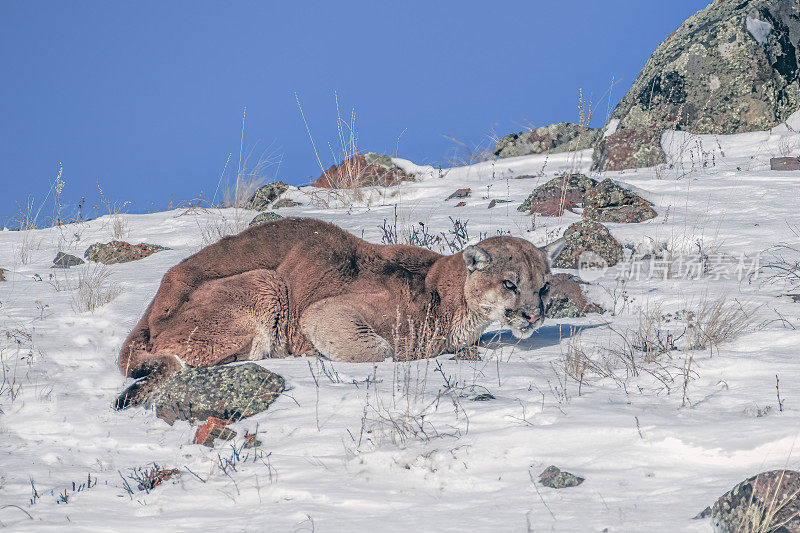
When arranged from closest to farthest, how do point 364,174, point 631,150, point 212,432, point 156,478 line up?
1. point 156,478
2. point 212,432
3. point 631,150
4. point 364,174

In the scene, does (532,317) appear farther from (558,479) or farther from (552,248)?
(558,479)

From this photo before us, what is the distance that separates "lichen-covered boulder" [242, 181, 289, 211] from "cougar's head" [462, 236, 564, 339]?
881 centimetres

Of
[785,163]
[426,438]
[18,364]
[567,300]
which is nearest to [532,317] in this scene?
[567,300]

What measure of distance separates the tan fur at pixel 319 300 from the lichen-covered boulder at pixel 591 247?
10.0 feet

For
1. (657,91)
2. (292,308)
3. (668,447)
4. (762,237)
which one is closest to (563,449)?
(668,447)

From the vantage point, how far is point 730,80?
57.7 ft

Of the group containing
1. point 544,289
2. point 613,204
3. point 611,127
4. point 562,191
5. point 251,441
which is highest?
point 611,127

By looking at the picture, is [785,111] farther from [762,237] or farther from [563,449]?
[563,449]

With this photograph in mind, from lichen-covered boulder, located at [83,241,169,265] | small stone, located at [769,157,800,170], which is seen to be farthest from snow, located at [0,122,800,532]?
small stone, located at [769,157,800,170]

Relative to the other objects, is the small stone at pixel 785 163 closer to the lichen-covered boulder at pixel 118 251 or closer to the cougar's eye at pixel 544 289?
the cougar's eye at pixel 544 289

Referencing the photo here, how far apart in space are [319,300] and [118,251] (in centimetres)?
659

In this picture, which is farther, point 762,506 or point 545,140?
point 545,140

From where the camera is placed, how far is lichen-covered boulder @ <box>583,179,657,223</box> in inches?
476

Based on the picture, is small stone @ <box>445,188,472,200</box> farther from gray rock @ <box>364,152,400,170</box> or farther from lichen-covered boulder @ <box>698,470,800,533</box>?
lichen-covered boulder @ <box>698,470,800,533</box>
